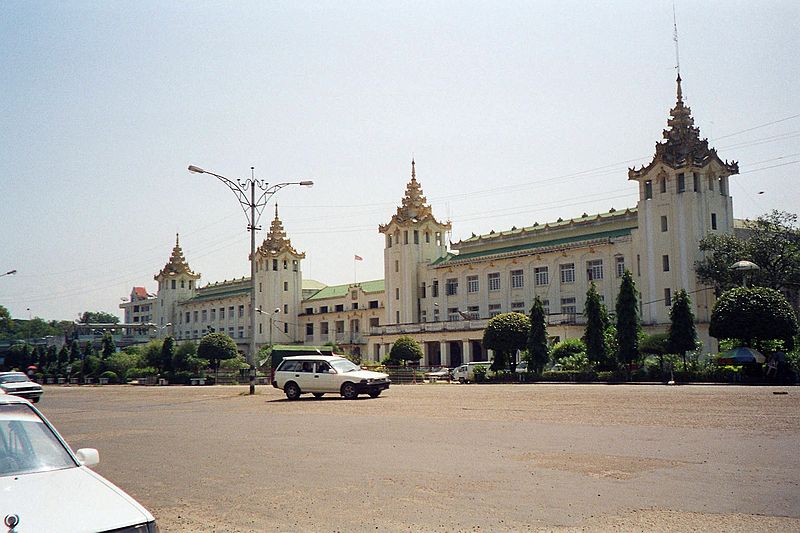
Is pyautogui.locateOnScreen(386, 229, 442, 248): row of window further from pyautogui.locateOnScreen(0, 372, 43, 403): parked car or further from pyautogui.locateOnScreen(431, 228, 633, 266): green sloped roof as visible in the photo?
pyautogui.locateOnScreen(0, 372, 43, 403): parked car

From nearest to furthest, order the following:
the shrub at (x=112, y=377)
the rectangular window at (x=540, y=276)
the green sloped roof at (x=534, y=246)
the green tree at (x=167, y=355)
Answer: the green sloped roof at (x=534, y=246), the rectangular window at (x=540, y=276), the green tree at (x=167, y=355), the shrub at (x=112, y=377)

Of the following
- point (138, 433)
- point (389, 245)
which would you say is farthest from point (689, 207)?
point (138, 433)

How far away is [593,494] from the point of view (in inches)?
331

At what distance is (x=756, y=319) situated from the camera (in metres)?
35.2

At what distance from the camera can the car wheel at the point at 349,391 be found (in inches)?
1049

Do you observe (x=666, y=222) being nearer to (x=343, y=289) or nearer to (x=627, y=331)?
(x=627, y=331)

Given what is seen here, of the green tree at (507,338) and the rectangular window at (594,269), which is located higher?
the rectangular window at (594,269)

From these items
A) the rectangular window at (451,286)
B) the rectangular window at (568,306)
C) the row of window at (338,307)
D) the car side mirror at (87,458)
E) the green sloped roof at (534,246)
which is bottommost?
the car side mirror at (87,458)

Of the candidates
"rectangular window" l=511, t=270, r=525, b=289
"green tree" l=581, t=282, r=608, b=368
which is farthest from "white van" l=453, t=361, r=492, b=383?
"rectangular window" l=511, t=270, r=525, b=289

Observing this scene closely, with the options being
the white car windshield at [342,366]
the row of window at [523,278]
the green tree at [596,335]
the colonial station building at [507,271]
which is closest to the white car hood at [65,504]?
the white car windshield at [342,366]

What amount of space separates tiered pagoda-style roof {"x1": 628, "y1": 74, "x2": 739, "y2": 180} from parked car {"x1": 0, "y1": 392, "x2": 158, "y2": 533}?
5655 centimetres

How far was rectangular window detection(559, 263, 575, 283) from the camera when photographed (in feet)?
211

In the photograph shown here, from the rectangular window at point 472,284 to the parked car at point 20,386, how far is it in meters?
46.5

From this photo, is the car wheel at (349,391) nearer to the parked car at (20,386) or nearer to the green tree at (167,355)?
the parked car at (20,386)
